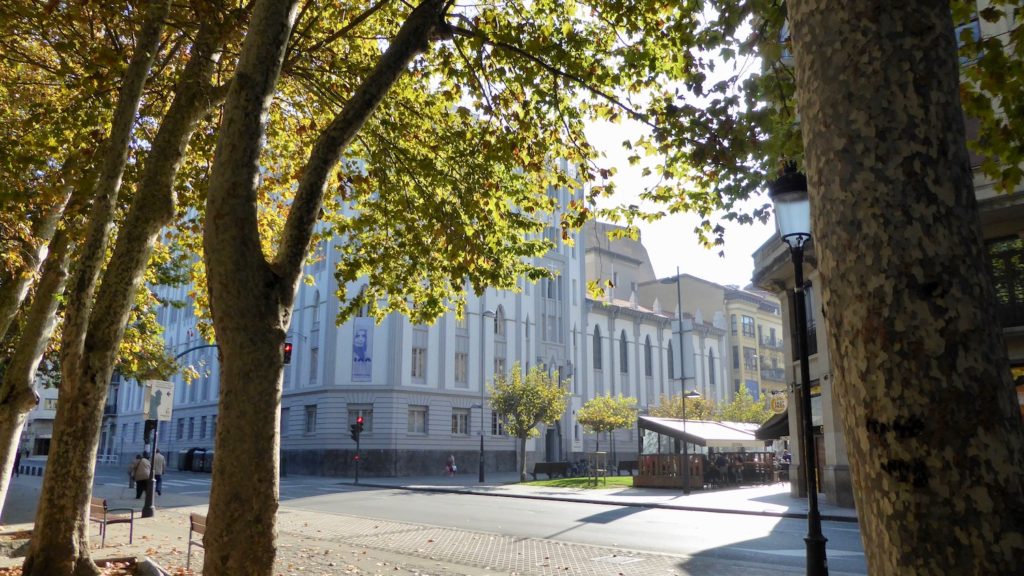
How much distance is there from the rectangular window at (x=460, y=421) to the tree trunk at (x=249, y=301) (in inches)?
1593

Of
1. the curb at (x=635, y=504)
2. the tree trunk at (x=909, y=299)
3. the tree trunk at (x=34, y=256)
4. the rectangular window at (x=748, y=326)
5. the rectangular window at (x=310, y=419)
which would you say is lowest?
the curb at (x=635, y=504)

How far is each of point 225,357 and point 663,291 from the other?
224 feet

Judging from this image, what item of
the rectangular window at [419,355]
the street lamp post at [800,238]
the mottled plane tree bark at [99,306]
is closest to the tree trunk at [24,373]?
the mottled plane tree bark at [99,306]

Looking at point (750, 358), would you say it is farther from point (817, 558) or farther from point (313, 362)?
point (817, 558)

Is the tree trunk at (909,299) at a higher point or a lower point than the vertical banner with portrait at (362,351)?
lower

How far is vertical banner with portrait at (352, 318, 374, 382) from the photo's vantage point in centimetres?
4300

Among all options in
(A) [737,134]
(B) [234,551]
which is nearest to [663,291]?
(A) [737,134]

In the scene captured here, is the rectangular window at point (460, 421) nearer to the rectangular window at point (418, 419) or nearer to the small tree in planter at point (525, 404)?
the rectangular window at point (418, 419)

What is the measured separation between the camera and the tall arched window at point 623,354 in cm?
5931

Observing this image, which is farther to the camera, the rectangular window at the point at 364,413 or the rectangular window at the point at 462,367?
the rectangular window at the point at 462,367

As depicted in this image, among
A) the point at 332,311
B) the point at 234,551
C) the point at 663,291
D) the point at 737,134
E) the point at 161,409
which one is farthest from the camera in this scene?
the point at 663,291

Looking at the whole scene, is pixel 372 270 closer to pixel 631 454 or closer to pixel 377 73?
pixel 377 73

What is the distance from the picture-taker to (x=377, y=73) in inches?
273

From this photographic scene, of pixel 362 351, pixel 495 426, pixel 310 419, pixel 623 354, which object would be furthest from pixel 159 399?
pixel 623 354
